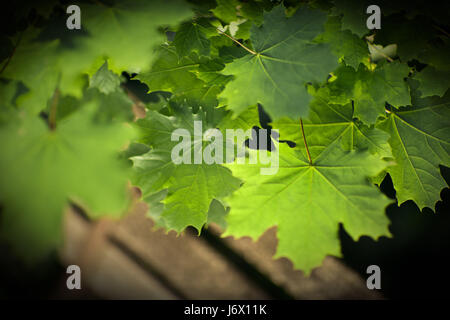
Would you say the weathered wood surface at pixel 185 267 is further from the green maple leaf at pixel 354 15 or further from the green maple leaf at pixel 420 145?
the green maple leaf at pixel 354 15

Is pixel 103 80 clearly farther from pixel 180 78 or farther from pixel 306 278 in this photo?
pixel 306 278

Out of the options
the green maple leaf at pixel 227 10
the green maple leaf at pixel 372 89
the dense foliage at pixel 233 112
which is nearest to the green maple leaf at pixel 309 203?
the dense foliage at pixel 233 112

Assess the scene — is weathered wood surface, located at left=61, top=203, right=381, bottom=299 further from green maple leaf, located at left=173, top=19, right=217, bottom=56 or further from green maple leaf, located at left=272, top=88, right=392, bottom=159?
green maple leaf, located at left=173, top=19, right=217, bottom=56

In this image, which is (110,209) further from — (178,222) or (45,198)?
(178,222)
